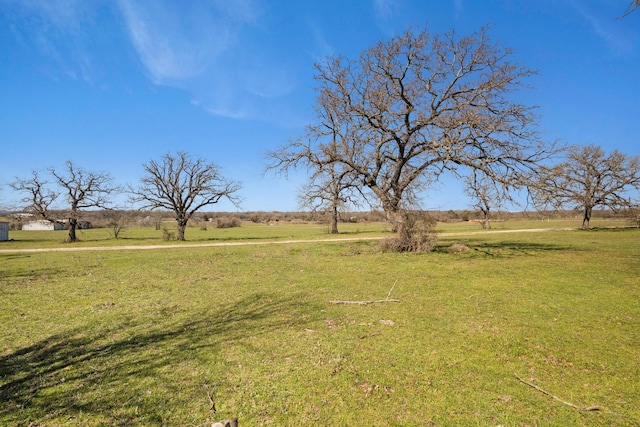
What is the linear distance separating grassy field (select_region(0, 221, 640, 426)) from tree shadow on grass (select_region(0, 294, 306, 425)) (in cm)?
3

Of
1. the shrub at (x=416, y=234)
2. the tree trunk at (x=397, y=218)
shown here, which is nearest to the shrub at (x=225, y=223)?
the tree trunk at (x=397, y=218)

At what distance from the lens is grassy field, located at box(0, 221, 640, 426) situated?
351 centimetres

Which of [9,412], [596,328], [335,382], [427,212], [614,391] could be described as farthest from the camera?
[427,212]

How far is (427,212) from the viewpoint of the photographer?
17562mm

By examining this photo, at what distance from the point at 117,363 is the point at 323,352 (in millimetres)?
3157

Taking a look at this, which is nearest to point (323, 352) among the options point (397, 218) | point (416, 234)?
point (397, 218)

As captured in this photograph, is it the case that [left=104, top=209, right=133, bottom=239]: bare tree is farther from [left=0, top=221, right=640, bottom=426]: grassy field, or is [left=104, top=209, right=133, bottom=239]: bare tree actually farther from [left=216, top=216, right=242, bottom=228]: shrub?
[left=0, top=221, right=640, bottom=426]: grassy field

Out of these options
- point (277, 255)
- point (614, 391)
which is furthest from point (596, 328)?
point (277, 255)

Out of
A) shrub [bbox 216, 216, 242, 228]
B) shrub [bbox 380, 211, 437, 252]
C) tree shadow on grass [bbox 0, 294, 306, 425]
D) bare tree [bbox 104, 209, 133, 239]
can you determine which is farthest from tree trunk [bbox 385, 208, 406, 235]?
shrub [bbox 216, 216, 242, 228]

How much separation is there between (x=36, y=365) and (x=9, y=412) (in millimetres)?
1442

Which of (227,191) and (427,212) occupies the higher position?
(227,191)

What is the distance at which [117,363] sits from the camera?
4.71m

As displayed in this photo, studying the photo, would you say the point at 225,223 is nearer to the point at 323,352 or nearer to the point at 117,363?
the point at 117,363

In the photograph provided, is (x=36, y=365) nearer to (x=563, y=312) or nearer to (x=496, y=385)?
(x=496, y=385)
